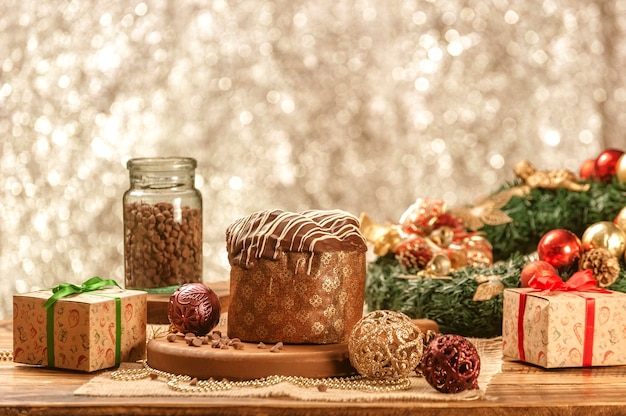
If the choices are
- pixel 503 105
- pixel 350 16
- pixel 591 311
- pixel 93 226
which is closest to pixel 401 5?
pixel 350 16

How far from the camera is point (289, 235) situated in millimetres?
1336

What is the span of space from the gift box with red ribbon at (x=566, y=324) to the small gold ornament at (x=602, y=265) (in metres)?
0.16

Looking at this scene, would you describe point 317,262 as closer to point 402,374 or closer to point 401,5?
point 402,374

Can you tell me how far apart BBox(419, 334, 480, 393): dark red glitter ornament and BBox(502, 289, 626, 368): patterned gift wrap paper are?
0.60 feet

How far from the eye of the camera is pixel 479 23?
9.02 feet

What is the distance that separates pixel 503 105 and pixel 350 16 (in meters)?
0.50

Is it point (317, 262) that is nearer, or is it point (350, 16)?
point (317, 262)

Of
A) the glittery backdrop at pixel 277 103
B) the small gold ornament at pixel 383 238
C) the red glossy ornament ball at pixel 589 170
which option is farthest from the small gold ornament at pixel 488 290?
the glittery backdrop at pixel 277 103

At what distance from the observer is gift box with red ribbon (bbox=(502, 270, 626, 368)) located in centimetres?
136

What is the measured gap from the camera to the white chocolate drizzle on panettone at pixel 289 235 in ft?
4.37

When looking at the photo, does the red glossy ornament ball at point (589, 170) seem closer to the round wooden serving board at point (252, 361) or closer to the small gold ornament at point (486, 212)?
the small gold ornament at point (486, 212)

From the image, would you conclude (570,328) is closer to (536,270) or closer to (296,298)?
(536,270)

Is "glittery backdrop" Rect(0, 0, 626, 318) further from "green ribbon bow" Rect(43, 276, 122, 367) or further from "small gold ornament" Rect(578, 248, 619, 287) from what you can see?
"green ribbon bow" Rect(43, 276, 122, 367)

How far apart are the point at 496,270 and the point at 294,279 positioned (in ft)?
1.66
